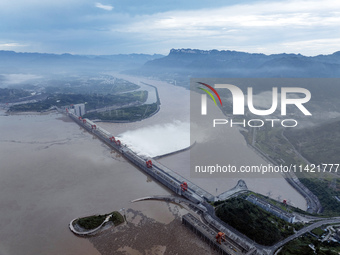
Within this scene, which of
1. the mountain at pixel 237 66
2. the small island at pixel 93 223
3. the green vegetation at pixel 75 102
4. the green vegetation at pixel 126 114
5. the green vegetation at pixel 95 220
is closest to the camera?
the small island at pixel 93 223

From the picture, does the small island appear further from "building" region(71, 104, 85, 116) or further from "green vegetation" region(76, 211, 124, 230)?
"building" region(71, 104, 85, 116)

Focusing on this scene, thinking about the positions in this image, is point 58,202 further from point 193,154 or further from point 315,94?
point 315,94

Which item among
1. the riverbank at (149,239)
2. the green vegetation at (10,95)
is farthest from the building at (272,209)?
the green vegetation at (10,95)

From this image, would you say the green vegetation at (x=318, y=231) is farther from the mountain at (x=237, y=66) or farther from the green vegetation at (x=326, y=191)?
the mountain at (x=237, y=66)

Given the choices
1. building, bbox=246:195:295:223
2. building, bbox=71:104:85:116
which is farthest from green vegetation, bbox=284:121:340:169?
building, bbox=71:104:85:116

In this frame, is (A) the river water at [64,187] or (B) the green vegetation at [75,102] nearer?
(A) the river water at [64,187]

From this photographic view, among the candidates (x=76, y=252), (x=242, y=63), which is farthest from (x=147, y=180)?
(x=242, y=63)
